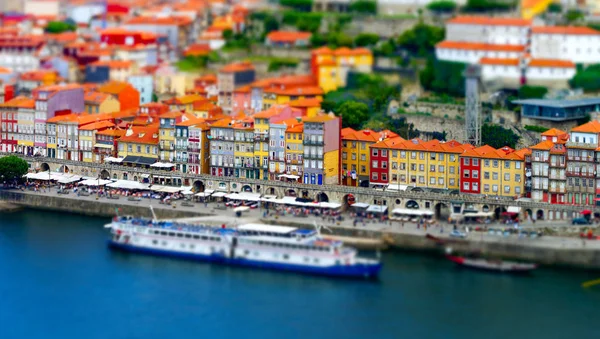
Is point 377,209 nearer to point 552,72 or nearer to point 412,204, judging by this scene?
point 412,204

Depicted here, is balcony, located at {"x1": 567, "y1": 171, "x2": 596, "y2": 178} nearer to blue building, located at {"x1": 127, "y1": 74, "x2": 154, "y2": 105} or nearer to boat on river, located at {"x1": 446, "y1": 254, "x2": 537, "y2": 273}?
boat on river, located at {"x1": 446, "y1": 254, "x2": 537, "y2": 273}

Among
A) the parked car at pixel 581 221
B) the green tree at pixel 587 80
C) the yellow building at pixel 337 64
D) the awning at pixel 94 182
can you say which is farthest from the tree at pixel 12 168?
the green tree at pixel 587 80

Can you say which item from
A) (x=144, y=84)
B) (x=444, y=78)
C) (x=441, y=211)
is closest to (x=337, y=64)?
(x=444, y=78)

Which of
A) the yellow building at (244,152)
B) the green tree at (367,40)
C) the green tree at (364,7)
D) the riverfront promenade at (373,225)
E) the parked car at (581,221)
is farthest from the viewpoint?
the green tree at (364,7)

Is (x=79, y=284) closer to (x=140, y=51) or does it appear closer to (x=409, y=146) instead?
(x=409, y=146)

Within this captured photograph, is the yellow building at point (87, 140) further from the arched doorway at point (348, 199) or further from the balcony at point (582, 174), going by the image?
the balcony at point (582, 174)

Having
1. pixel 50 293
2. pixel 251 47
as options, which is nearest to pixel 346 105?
pixel 251 47

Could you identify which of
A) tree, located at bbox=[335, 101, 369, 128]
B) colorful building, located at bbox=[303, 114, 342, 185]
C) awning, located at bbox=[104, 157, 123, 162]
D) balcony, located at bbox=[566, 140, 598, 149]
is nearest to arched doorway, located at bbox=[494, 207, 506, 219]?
balcony, located at bbox=[566, 140, 598, 149]
